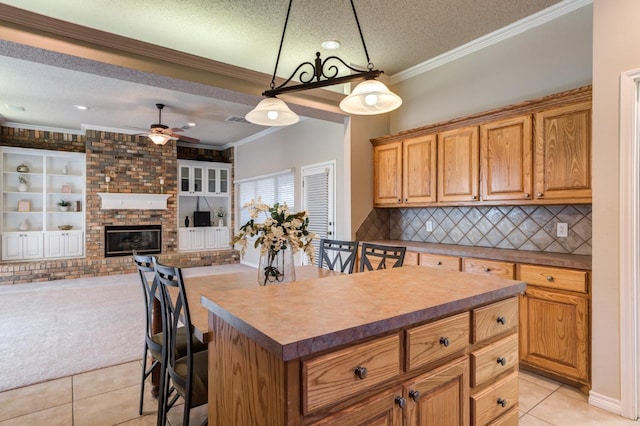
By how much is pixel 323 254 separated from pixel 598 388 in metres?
2.25

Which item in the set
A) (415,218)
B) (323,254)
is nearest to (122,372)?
(323,254)

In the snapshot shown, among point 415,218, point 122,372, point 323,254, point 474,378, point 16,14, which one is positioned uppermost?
point 16,14

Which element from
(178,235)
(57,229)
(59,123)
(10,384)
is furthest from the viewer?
(178,235)

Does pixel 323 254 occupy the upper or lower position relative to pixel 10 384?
upper

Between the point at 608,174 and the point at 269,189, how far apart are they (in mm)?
6133

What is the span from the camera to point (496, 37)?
11.6 ft

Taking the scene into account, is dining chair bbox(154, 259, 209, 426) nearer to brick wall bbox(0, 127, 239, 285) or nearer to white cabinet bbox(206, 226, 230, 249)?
brick wall bbox(0, 127, 239, 285)

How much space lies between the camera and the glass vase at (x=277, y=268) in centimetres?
220

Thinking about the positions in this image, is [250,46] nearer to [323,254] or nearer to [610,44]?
[323,254]

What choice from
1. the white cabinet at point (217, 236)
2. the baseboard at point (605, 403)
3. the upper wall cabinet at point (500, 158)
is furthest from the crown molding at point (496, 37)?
the white cabinet at point (217, 236)

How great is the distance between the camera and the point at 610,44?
2367 millimetres

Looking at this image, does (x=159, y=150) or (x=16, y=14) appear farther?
(x=159, y=150)

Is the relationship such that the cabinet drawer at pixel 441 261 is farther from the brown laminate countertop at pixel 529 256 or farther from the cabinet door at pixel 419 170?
the cabinet door at pixel 419 170

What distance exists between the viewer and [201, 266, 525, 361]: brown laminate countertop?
98 cm
